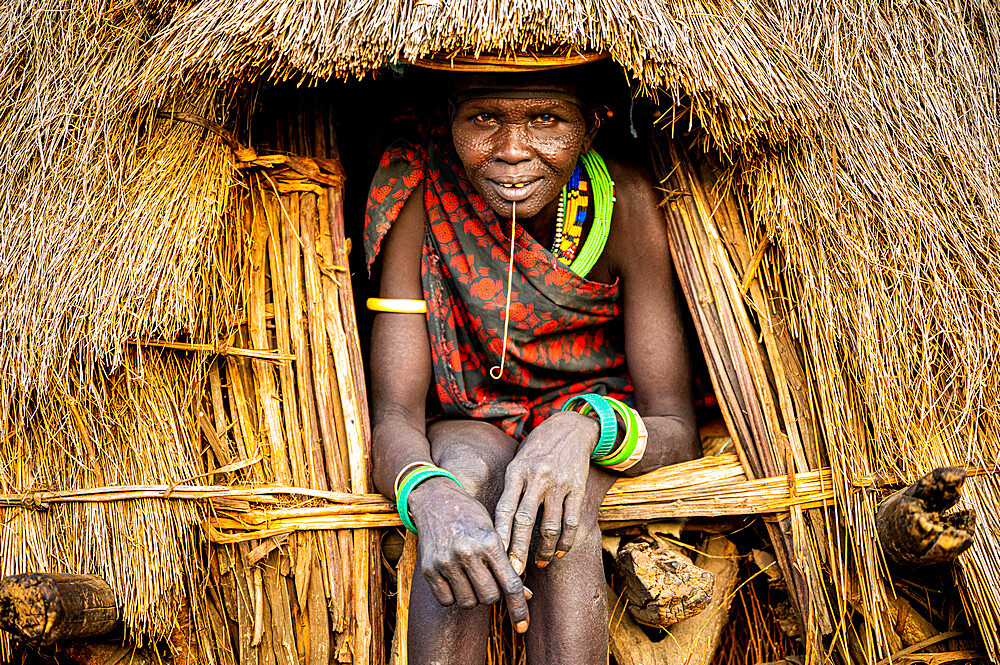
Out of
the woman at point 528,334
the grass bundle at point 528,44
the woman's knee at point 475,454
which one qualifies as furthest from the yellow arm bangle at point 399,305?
the grass bundle at point 528,44

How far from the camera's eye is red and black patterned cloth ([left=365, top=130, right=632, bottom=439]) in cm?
238

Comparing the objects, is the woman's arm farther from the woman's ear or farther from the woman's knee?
the woman's ear

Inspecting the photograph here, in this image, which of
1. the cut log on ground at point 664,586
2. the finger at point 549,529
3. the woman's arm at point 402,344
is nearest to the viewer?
→ the finger at point 549,529

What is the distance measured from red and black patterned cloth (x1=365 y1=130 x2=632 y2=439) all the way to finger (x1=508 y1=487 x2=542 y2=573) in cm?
58

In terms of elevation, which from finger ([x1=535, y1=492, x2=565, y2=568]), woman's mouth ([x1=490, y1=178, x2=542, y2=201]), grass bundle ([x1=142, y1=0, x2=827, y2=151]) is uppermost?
grass bundle ([x1=142, y1=0, x2=827, y2=151])

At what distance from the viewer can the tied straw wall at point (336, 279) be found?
205 centimetres

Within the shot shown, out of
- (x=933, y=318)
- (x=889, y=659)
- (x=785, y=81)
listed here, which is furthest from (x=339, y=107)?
(x=889, y=659)

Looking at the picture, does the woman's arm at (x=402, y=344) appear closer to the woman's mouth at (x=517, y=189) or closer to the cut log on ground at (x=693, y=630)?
the woman's mouth at (x=517, y=189)

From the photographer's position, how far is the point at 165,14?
2.27m

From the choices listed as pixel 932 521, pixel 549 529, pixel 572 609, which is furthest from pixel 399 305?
pixel 932 521

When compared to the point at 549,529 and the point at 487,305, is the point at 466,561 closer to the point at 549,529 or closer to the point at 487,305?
the point at 549,529

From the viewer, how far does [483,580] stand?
5.77 ft

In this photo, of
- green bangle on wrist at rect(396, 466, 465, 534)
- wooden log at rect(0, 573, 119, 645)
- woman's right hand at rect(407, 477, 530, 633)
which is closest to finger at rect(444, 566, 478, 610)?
woman's right hand at rect(407, 477, 530, 633)

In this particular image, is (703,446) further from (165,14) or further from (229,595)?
(165,14)
